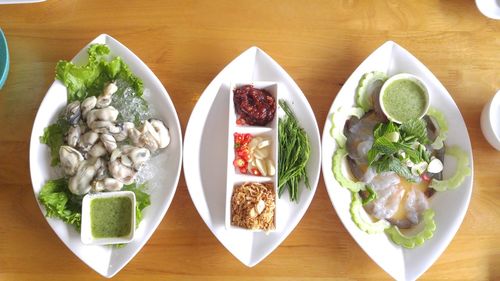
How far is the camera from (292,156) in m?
1.53

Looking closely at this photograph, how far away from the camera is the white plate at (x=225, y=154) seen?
1.49 metres

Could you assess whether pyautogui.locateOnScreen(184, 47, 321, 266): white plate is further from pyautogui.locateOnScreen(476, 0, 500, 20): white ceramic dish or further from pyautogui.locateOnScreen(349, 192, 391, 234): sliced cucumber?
pyautogui.locateOnScreen(476, 0, 500, 20): white ceramic dish

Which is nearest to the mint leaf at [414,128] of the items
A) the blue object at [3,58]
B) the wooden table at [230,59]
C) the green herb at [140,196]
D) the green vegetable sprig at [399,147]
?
the green vegetable sprig at [399,147]

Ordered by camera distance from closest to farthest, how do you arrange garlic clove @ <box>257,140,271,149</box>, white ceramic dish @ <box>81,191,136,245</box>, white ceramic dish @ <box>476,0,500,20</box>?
white ceramic dish @ <box>81,191,136,245</box>
garlic clove @ <box>257,140,271,149</box>
white ceramic dish @ <box>476,0,500,20</box>

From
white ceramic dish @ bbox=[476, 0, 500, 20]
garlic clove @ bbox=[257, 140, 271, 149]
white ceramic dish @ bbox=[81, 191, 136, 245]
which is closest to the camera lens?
white ceramic dish @ bbox=[81, 191, 136, 245]

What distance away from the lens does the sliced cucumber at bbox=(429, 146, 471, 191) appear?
1549mm

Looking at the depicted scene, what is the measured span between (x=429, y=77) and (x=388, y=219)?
0.53 meters

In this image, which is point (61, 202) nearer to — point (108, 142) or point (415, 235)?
point (108, 142)

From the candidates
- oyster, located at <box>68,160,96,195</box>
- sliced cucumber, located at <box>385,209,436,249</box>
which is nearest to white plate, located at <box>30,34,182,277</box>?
oyster, located at <box>68,160,96,195</box>

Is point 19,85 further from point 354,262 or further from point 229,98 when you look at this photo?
point 354,262

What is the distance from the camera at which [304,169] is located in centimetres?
153

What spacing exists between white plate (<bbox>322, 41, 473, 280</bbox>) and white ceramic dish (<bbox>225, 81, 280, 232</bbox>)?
178 millimetres

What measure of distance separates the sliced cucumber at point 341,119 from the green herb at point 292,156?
0.10m

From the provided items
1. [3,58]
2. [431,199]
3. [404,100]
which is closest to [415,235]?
[431,199]
